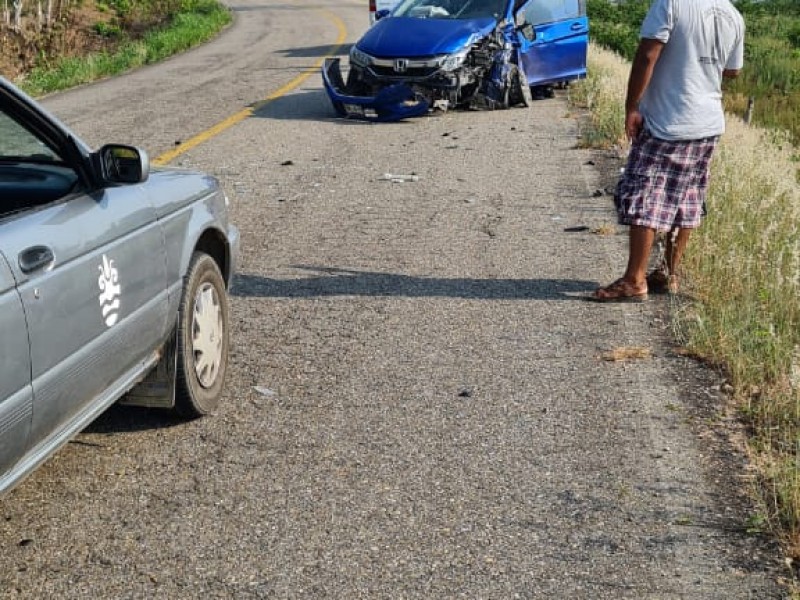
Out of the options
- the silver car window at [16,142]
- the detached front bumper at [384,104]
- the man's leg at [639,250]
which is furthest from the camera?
the detached front bumper at [384,104]

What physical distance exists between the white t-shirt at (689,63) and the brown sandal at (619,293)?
884 millimetres

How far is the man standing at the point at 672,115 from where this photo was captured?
22.1 feet

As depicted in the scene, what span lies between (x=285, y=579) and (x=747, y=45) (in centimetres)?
3431

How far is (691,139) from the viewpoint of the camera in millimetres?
6875

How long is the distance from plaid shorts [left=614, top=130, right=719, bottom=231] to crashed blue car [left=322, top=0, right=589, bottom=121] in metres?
7.93

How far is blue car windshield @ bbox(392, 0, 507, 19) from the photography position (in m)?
15.6

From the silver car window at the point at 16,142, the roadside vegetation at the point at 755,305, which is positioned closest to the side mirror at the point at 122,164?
the roadside vegetation at the point at 755,305

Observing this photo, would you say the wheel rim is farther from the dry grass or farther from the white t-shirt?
the white t-shirt

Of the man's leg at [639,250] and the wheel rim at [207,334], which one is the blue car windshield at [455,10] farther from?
the wheel rim at [207,334]

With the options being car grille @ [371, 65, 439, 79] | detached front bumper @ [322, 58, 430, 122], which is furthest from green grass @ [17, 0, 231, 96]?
car grille @ [371, 65, 439, 79]

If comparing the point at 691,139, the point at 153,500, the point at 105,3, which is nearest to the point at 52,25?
the point at 105,3

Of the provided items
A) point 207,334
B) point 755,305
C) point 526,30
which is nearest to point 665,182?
point 755,305

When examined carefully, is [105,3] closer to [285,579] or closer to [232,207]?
[232,207]

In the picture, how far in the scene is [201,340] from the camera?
17.1 feet
